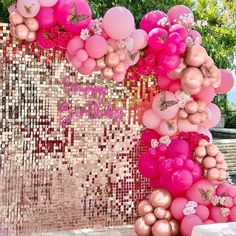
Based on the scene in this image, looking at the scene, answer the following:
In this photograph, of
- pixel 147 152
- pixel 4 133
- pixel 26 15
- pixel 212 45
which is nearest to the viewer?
pixel 26 15

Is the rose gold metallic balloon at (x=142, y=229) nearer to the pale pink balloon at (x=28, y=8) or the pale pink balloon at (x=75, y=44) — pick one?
the pale pink balloon at (x=75, y=44)

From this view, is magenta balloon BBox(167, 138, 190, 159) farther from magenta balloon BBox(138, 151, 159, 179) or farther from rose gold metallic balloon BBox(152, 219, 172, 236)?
rose gold metallic balloon BBox(152, 219, 172, 236)

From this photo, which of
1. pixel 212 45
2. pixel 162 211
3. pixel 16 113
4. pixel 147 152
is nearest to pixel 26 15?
pixel 16 113

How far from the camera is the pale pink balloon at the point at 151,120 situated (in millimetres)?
3867

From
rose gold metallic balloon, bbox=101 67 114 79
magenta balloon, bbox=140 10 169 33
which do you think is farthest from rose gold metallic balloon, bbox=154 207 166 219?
magenta balloon, bbox=140 10 169 33

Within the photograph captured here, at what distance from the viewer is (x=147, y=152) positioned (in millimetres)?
3857

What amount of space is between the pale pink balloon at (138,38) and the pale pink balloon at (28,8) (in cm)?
76

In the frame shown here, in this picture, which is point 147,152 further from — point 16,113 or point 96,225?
point 16,113

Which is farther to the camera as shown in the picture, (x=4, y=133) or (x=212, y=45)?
(x=212, y=45)

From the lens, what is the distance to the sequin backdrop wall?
3.58 m

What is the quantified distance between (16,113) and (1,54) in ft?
1.51

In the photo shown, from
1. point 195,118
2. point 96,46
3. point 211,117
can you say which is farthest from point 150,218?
point 96,46

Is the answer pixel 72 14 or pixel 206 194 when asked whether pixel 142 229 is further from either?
pixel 72 14

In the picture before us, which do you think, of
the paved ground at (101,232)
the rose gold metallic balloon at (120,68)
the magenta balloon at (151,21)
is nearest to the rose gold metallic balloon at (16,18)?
the rose gold metallic balloon at (120,68)
